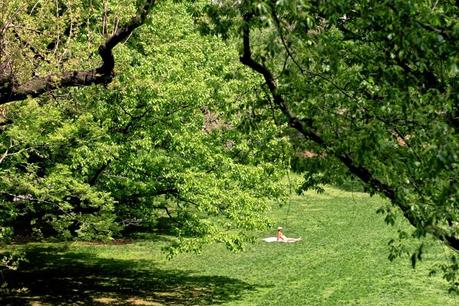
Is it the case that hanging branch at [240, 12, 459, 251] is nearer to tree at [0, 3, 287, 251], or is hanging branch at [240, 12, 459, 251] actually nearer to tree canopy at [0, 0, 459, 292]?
tree canopy at [0, 0, 459, 292]

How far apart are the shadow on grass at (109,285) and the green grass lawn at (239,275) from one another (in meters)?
0.04

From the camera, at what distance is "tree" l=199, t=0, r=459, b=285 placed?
288 inches

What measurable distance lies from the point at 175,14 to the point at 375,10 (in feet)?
71.2

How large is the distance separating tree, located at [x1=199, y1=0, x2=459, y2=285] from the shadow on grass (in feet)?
48.2

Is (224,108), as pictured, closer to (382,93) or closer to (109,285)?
(109,285)

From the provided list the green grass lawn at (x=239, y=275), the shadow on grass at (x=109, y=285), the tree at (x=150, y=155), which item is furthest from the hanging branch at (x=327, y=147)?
the shadow on grass at (x=109, y=285)

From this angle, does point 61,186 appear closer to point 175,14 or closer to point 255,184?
point 255,184

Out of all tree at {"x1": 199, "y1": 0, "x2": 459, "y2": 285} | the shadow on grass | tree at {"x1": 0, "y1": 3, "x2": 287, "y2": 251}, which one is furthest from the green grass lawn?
tree at {"x1": 199, "y1": 0, "x2": 459, "y2": 285}

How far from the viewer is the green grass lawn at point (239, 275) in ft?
76.5

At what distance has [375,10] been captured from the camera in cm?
747

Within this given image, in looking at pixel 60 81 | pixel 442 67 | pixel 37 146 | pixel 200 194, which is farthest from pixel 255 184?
pixel 442 67

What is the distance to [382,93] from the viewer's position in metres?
9.44

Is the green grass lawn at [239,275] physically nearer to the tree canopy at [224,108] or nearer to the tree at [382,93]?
the tree canopy at [224,108]

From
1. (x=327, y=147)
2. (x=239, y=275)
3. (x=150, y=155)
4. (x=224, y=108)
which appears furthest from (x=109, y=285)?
(x=327, y=147)
